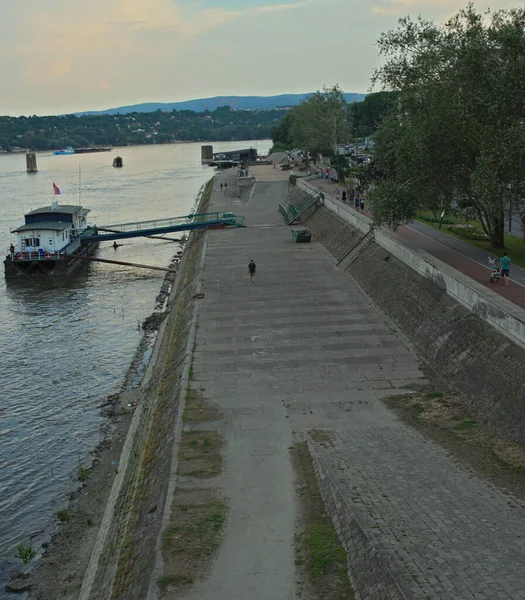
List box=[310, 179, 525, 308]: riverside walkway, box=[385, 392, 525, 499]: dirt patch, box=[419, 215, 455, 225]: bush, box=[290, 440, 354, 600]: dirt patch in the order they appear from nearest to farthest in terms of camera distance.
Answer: box=[290, 440, 354, 600]: dirt patch < box=[385, 392, 525, 499]: dirt patch < box=[310, 179, 525, 308]: riverside walkway < box=[419, 215, 455, 225]: bush

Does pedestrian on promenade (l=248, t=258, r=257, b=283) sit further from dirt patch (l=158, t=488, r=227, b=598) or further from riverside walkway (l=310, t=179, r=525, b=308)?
dirt patch (l=158, t=488, r=227, b=598)

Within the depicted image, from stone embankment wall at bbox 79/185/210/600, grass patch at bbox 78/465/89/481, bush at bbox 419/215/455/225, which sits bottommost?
grass patch at bbox 78/465/89/481

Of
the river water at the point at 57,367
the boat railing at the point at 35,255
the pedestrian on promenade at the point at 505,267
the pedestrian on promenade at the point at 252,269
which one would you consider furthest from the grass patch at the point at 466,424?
the boat railing at the point at 35,255

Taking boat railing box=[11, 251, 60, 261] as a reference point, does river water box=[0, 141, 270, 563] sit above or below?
below

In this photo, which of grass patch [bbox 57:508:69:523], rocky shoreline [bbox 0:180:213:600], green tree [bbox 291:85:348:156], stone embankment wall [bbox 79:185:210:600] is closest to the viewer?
stone embankment wall [bbox 79:185:210:600]

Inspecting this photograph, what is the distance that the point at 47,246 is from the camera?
47781 millimetres

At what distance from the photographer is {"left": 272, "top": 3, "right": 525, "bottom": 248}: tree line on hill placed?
2672 cm

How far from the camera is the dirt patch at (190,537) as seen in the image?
40.6 feet

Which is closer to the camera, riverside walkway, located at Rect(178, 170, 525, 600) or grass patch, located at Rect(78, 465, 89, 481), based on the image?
riverside walkway, located at Rect(178, 170, 525, 600)

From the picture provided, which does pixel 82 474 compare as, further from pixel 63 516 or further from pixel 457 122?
pixel 457 122

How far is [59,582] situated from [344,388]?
944 cm

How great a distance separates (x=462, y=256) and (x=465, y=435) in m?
15.1

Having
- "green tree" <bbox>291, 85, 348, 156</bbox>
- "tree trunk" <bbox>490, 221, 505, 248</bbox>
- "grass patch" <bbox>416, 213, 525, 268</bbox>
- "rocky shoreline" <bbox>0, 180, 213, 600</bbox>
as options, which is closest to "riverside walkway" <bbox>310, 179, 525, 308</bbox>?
"grass patch" <bbox>416, 213, 525, 268</bbox>

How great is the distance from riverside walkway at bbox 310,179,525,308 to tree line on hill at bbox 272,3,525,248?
5.44ft
